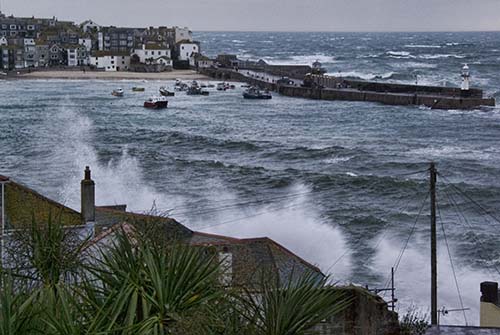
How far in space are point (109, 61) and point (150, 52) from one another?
748cm

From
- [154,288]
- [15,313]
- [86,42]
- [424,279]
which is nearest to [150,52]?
[86,42]

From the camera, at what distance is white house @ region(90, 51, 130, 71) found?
478 feet

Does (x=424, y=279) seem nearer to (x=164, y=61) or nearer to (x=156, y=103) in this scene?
(x=156, y=103)

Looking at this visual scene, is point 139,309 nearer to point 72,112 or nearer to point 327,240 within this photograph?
point 327,240

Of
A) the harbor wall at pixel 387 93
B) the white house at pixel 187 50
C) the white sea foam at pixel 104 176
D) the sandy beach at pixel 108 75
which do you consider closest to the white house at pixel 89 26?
the white house at pixel 187 50

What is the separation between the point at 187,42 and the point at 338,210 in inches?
4875

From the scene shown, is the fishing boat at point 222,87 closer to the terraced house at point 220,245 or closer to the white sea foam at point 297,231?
the white sea foam at point 297,231

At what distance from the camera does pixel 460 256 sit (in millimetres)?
29953

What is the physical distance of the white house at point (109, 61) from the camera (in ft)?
478

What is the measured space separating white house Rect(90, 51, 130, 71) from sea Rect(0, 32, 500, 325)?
5214cm

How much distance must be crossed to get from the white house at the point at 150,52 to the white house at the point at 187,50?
6101 millimetres

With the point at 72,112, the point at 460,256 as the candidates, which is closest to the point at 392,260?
the point at 460,256

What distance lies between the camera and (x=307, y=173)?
47.9 metres

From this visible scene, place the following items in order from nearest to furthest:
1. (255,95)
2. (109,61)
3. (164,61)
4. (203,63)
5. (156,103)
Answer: (156,103)
(255,95)
(203,63)
(109,61)
(164,61)
